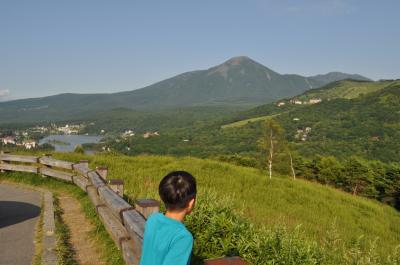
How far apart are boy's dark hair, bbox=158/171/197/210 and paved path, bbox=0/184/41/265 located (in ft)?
13.1

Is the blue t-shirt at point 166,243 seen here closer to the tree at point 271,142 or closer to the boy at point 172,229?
the boy at point 172,229

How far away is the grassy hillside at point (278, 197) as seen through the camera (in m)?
14.2

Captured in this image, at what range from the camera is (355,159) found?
149 feet

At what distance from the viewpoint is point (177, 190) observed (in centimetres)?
304

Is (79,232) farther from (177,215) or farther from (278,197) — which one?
(278,197)

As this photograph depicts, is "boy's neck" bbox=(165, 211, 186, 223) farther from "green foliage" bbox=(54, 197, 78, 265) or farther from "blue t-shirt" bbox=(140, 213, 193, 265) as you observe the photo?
"green foliage" bbox=(54, 197, 78, 265)

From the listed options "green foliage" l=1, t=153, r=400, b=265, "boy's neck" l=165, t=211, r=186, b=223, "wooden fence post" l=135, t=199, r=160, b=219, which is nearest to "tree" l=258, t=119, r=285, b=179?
"green foliage" l=1, t=153, r=400, b=265

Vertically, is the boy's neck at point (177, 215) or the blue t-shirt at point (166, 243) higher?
the boy's neck at point (177, 215)

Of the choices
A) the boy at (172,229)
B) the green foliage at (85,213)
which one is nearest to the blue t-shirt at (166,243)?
the boy at (172,229)

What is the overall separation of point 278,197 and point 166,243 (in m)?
15.6

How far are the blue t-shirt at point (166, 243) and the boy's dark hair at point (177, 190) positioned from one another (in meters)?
0.13

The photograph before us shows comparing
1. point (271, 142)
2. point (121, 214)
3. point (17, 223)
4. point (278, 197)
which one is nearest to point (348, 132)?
point (271, 142)

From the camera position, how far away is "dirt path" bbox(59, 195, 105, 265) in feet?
20.1

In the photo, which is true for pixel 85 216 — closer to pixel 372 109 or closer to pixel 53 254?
pixel 53 254
